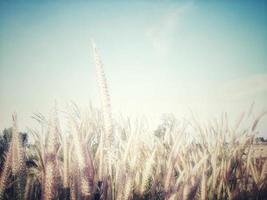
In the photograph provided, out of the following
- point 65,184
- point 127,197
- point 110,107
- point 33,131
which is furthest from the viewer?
point 33,131

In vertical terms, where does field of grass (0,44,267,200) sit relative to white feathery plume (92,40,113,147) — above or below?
below

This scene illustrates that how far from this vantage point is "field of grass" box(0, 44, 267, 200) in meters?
1.45

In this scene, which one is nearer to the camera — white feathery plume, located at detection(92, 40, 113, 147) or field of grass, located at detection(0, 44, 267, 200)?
field of grass, located at detection(0, 44, 267, 200)

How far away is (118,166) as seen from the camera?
1.65 m

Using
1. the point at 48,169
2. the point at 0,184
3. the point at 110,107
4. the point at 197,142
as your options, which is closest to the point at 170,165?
the point at 110,107

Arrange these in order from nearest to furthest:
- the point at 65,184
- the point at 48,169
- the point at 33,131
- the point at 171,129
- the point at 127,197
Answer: the point at 48,169 → the point at 127,197 → the point at 65,184 → the point at 33,131 → the point at 171,129

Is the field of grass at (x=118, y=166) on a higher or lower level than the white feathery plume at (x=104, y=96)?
lower

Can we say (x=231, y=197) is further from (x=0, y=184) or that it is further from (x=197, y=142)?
(x=0, y=184)

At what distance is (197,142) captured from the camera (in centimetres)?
291

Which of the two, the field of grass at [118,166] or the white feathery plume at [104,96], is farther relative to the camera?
the white feathery plume at [104,96]

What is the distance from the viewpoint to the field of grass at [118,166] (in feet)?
4.77

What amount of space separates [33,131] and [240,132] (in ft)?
6.70

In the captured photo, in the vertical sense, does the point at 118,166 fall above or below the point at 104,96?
below

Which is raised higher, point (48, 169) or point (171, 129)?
point (171, 129)
